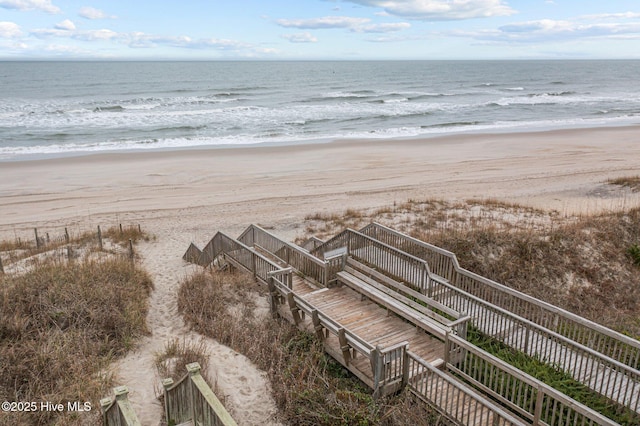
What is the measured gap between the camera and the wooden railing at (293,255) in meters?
11.2

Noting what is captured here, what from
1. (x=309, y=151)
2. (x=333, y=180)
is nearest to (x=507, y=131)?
(x=309, y=151)

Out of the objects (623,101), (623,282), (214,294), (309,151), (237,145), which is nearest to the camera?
(214,294)

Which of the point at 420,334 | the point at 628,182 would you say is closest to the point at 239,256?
the point at 420,334

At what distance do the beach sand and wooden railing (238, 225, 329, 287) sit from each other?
7.38 ft

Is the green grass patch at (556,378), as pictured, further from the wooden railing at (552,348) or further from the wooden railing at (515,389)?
the wooden railing at (515,389)

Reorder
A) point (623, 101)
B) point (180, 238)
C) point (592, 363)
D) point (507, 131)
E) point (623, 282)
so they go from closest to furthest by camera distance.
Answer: point (592, 363), point (623, 282), point (180, 238), point (507, 131), point (623, 101)

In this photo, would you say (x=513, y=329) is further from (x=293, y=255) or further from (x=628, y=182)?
(x=628, y=182)

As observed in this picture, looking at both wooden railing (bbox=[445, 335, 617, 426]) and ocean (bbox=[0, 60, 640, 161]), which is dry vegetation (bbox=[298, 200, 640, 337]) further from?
ocean (bbox=[0, 60, 640, 161])

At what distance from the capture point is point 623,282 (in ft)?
42.7

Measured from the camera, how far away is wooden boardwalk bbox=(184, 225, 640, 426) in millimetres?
7324

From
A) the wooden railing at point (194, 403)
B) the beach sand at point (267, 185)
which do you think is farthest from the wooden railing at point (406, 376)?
the wooden railing at point (194, 403)

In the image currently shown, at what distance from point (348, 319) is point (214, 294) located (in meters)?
2.82

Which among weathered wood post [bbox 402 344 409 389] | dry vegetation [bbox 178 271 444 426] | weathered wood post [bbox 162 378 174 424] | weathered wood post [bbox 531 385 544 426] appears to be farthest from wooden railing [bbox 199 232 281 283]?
weathered wood post [bbox 531 385 544 426]

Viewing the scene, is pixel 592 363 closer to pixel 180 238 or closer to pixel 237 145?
pixel 180 238
